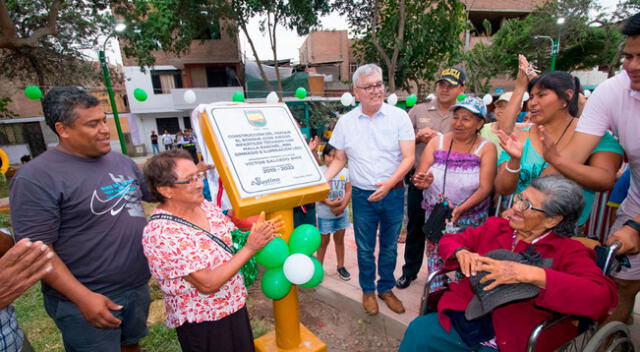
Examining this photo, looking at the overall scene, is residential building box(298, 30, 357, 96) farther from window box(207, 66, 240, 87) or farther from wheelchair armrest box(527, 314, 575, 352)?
wheelchair armrest box(527, 314, 575, 352)

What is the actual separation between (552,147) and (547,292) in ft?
2.89

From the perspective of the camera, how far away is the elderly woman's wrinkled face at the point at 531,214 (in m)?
1.52

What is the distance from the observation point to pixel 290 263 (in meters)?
1.77

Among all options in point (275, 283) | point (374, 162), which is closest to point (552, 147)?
point (374, 162)

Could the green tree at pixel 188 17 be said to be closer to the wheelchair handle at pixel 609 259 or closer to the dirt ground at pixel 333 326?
the dirt ground at pixel 333 326

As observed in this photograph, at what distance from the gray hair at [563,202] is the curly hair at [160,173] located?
5.79 feet

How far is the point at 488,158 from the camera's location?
227cm

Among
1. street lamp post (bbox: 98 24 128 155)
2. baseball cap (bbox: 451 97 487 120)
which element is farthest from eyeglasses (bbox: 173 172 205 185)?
street lamp post (bbox: 98 24 128 155)

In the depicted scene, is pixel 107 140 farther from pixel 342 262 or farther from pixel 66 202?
pixel 342 262

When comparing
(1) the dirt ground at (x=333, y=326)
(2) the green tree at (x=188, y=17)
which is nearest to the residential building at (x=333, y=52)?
(2) the green tree at (x=188, y=17)

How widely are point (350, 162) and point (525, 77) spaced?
1.42 meters

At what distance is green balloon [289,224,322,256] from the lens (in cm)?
183

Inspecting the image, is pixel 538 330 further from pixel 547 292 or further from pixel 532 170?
pixel 532 170

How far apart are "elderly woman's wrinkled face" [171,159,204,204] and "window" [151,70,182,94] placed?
21.6 metres
